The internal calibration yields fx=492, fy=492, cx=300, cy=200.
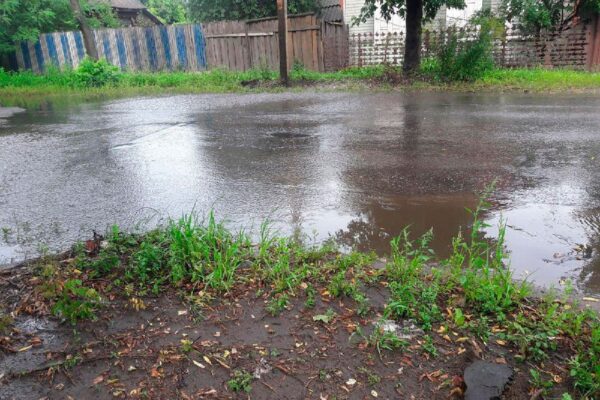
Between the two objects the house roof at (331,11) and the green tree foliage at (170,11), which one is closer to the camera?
the house roof at (331,11)

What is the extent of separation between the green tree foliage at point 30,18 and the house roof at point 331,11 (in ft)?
38.3

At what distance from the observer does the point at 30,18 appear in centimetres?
2122

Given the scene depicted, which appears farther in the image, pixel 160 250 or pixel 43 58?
pixel 43 58

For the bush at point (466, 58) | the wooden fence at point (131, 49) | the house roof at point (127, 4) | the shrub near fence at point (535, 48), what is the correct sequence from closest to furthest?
the bush at point (466, 58)
the shrub near fence at point (535, 48)
the wooden fence at point (131, 49)
the house roof at point (127, 4)

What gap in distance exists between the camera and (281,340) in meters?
2.91

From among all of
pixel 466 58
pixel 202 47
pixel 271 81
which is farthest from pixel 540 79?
pixel 202 47

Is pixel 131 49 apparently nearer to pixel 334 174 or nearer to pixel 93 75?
pixel 93 75

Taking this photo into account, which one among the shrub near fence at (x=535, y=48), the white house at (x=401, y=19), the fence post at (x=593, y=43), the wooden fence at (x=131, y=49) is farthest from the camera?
the white house at (x=401, y=19)

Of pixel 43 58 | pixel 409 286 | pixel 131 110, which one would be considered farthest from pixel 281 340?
pixel 43 58

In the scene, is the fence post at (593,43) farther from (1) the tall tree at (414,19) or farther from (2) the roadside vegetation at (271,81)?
(1) the tall tree at (414,19)

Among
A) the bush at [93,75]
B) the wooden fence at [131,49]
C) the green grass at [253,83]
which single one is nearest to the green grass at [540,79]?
the green grass at [253,83]

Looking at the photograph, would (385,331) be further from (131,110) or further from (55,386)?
(131,110)

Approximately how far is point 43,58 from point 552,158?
76.7ft

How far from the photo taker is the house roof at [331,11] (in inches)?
983
